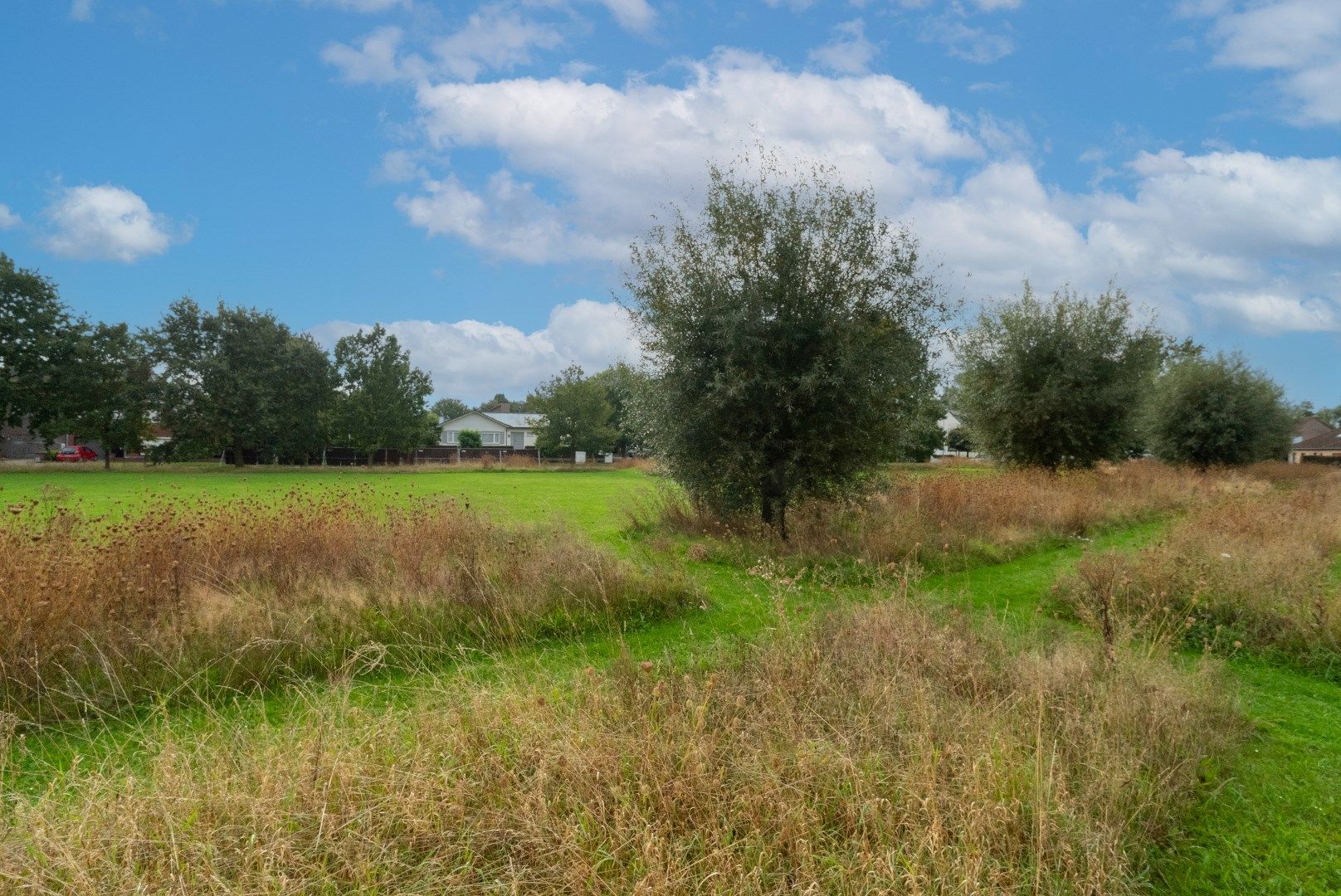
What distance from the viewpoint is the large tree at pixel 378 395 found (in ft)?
173

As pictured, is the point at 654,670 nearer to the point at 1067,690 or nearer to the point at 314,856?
the point at 314,856

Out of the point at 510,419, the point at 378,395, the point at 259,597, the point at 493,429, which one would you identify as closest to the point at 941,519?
the point at 259,597

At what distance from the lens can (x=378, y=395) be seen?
5331 centimetres

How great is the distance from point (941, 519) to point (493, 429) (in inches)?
3071

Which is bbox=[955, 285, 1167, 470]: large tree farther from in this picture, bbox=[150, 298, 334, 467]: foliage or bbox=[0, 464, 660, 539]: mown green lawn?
bbox=[150, 298, 334, 467]: foliage

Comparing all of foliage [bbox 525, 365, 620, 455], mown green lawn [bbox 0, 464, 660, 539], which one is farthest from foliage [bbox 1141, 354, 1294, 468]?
foliage [bbox 525, 365, 620, 455]

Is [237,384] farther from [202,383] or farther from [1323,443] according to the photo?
[1323,443]

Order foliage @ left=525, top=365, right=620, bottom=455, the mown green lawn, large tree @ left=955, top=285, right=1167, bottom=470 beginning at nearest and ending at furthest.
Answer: the mown green lawn < large tree @ left=955, top=285, right=1167, bottom=470 < foliage @ left=525, top=365, right=620, bottom=455

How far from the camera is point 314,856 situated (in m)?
3.54

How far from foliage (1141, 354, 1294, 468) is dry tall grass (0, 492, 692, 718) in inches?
1247

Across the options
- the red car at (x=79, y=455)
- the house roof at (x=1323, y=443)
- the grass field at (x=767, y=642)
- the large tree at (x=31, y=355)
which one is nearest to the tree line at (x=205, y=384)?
the large tree at (x=31, y=355)

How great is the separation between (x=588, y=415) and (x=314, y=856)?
59.2 meters

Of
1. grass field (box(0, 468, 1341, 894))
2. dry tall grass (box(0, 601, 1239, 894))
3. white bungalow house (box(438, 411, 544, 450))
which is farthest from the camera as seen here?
white bungalow house (box(438, 411, 544, 450))

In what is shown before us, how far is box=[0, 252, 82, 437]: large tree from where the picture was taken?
147 feet
